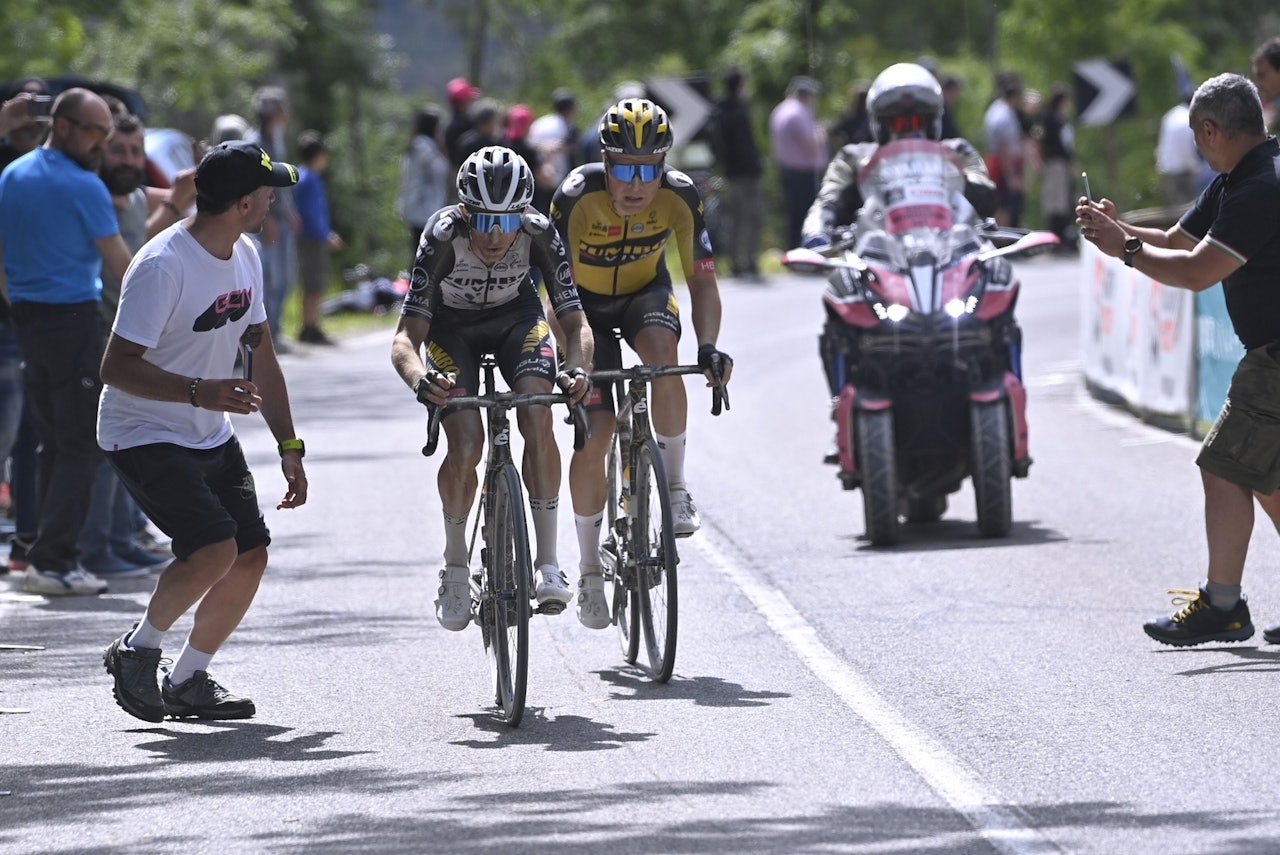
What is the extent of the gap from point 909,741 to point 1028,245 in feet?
15.9

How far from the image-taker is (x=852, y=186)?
41.5 feet

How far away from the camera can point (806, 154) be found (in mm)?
27906

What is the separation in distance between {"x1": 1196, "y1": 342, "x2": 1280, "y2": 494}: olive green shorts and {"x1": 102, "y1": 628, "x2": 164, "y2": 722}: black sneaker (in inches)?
153

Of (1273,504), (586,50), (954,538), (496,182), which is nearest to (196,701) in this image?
(496,182)

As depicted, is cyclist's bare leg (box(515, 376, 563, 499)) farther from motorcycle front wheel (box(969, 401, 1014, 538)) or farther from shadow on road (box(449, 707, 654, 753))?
motorcycle front wheel (box(969, 401, 1014, 538))

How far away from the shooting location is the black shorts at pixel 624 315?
9.36 m

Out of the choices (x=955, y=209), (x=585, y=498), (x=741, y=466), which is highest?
(x=955, y=209)

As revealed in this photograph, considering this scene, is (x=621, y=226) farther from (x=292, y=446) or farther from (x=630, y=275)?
(x=292, y=446)

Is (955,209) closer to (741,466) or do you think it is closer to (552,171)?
(741,466)

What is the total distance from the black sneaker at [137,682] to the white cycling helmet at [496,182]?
6.17 feet

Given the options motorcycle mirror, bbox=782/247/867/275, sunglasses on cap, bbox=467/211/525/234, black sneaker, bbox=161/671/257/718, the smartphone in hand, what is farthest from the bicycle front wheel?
the smartphone in hand

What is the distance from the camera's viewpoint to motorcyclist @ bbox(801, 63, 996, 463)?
12406mm

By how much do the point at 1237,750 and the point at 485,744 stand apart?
235 cm

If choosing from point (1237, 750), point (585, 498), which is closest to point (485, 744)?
point (585, 498)
